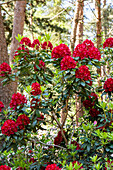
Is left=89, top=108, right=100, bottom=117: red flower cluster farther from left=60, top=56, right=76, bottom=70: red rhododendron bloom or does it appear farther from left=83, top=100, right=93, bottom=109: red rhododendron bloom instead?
left=60, top=56, right=76, bottom=70: red rhododendron bloom

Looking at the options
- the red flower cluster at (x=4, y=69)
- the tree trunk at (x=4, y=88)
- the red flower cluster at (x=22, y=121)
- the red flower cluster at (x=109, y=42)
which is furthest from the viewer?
the tree trunk at (x=4, y=88)

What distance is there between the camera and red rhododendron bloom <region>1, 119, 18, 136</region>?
1.97 meters

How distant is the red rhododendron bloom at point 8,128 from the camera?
6.45 feet

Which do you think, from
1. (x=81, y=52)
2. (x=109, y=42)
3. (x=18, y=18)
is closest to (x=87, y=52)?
(x=81, y=52)

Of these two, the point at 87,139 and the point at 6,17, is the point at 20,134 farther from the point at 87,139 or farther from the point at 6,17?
the point at 6,17

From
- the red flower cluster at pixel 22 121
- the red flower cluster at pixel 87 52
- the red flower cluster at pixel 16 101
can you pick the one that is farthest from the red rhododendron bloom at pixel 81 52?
the red flower cluster at pixel 22 121

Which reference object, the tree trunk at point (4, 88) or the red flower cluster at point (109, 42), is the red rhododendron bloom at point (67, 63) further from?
the tree trunk at point (4, 88)

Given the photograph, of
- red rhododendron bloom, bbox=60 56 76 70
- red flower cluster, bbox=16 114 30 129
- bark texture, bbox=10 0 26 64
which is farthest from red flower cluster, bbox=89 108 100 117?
bark texture, bbox=10 0 26 64

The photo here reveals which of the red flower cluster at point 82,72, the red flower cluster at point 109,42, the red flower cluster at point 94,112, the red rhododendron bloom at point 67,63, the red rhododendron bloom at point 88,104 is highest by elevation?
the red flower cluster at point 109,42

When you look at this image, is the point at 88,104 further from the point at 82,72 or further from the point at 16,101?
the point at 16,101

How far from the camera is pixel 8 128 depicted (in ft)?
6.44

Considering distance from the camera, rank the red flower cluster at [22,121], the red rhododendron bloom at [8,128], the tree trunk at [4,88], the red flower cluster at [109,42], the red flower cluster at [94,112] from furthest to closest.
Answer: the tree trunk at [4,88] < the red flower cluster at [109,42] < the red flower cluster at [94,112] < the red flower cluster at [22,121] < the red rhododendron bloom at [8,128]

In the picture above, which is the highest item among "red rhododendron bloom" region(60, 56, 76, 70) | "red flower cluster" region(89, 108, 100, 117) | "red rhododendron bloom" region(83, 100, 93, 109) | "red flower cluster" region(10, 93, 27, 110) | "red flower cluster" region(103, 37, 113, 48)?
"red flower cluster" region(103, 37, 113, 48)

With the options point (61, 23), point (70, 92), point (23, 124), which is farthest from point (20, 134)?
point (61, 23)
